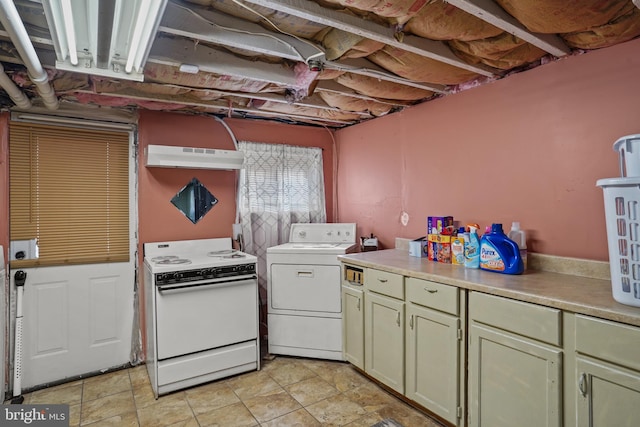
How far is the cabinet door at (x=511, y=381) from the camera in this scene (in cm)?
163

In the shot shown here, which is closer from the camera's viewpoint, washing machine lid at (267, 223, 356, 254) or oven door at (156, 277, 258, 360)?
oven door at (156, 277, 258, 360)

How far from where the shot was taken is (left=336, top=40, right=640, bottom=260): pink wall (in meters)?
1.96

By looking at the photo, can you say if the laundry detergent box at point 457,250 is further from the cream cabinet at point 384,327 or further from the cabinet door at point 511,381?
the cabinet door at point 511,381

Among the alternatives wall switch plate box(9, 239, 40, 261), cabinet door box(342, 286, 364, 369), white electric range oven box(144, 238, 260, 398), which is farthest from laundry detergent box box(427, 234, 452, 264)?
wall switch plate box(9, 239, 40, 261)

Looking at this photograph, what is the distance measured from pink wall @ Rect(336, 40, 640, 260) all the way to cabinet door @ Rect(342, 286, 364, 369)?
30.2 inches

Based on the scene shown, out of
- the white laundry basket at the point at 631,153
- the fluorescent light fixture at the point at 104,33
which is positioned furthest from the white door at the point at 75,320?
the white laundry basket at the point at 631,153

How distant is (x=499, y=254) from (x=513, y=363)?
24.7 inches

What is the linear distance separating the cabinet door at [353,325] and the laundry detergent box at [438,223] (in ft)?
2.36

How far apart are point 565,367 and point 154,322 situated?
98.4 inches

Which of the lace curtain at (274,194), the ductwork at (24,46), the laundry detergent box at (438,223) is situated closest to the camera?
the ductwork at (24,46)

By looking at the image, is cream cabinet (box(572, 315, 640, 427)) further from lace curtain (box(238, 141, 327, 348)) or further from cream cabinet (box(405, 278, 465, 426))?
lace curtain (box(238, 141, 327, 348))

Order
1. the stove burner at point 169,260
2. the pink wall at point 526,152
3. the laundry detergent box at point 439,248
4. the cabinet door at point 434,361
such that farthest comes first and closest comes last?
the stove burner at point 169,260 < the laundry detergent box at point 439,248 < the cabinet door at point 434,361 < the pink wall at point 526,152

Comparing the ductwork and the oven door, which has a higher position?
the ductwork

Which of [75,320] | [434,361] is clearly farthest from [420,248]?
[75,320]
